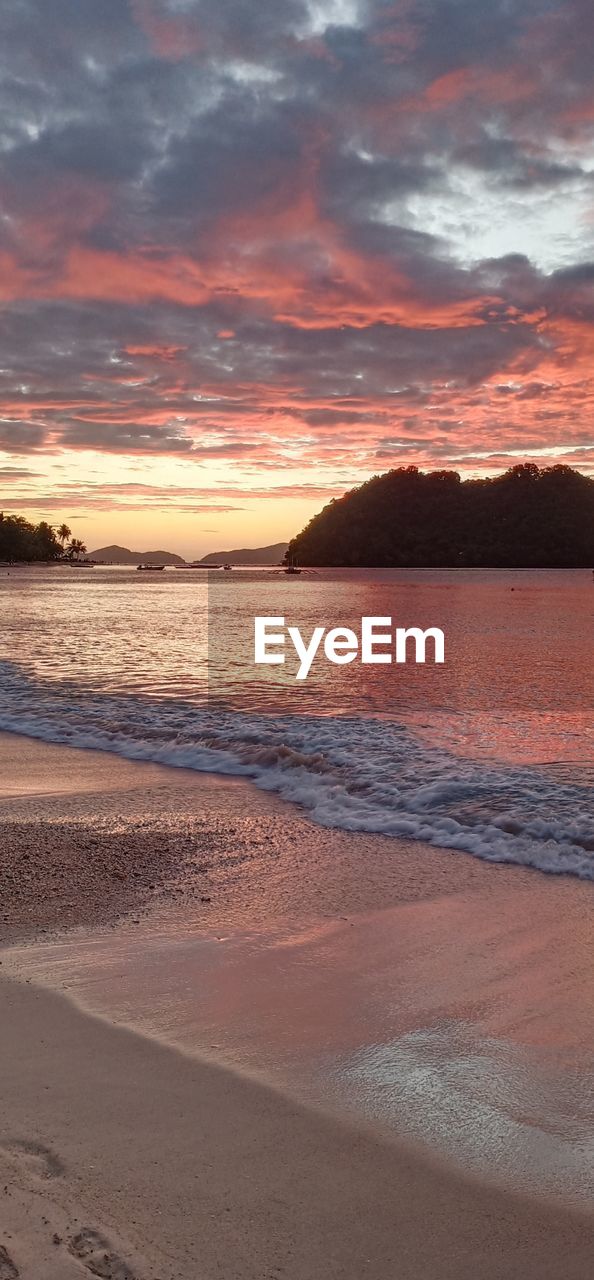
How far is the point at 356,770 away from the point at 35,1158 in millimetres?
7652

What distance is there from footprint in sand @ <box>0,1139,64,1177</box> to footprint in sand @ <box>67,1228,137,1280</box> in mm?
310

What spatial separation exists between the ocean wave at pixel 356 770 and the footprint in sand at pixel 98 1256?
516 cm

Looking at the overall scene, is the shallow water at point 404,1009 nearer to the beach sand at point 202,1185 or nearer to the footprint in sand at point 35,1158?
the beach sand at point 202,1185

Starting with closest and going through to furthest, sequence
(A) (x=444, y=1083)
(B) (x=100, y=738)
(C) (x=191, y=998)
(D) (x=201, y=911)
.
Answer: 1. (A) (x=444, y=1083)
2. (C) (x=191, y=998)
3. (D) (x=201, y=911)
4. (B) (x=100, y=738)

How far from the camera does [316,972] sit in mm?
4770

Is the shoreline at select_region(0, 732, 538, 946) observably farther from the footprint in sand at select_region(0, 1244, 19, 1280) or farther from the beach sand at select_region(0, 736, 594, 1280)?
the footprint in sand at select_region(0, 1244, 19, 1280)

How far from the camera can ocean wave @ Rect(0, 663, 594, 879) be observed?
7.82 metres

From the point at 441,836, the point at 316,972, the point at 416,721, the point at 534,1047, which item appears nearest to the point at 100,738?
the point at 416,721

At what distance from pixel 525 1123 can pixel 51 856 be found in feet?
14.8

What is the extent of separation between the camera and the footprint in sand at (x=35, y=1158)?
2861 mm

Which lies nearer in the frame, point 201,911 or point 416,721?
point 201,911

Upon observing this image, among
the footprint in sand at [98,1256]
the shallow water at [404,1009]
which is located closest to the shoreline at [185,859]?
the shallow water at [404,1009]

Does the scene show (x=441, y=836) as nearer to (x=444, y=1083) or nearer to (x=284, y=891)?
(x=284, y=891)

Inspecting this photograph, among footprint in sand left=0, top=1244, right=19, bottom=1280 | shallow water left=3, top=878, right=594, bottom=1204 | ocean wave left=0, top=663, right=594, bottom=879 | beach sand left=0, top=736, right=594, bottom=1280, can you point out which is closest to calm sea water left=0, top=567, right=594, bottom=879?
ocean wave left=0, top=663, right=594, bottom=879
